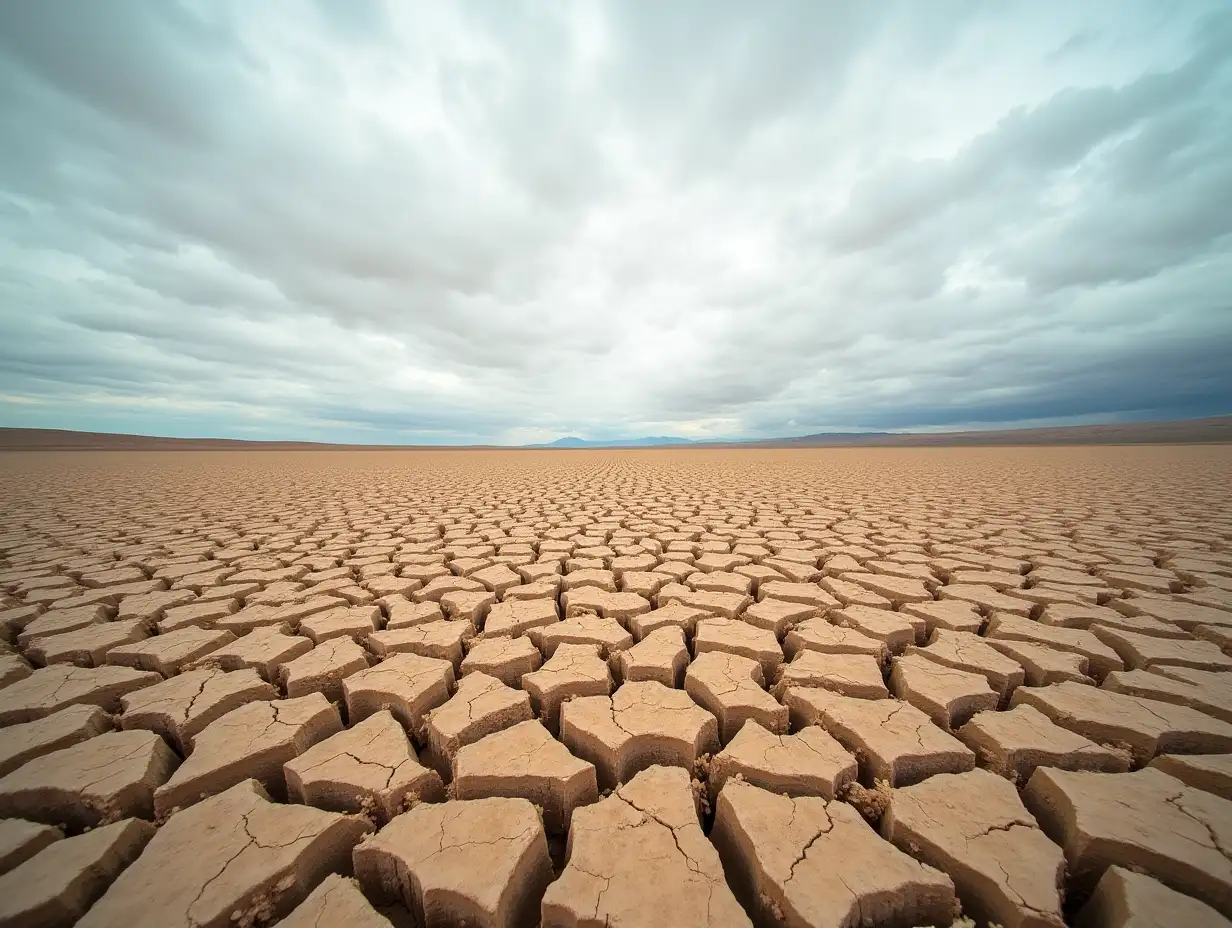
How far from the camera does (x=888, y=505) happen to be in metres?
5.40

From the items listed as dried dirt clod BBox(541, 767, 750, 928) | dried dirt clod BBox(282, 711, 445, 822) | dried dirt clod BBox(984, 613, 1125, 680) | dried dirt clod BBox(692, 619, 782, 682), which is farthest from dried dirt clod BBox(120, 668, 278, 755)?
dried dirt clod BBox(984, 613, 1125, 680)

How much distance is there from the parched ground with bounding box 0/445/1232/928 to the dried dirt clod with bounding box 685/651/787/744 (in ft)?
0.04

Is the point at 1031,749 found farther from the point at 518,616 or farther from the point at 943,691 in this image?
the point at 518,616

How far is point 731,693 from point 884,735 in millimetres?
485

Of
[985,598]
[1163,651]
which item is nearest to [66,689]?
[985,598]

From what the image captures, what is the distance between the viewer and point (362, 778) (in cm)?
123

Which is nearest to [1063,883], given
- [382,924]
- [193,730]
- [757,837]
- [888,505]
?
[757,837]

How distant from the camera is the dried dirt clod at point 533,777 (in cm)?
121

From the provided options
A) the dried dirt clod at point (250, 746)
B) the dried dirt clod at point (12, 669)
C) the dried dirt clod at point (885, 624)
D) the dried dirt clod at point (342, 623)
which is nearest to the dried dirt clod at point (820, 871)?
the dried dirt clod at point (885, 624)

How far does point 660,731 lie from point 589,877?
496mm

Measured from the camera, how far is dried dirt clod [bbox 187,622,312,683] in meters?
1.81

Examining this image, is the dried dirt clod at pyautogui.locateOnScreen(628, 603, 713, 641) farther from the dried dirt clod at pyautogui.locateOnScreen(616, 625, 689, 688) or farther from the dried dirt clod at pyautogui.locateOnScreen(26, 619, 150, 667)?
the dried dirt clod at pyautogui.locateOnScreen(26, 619, 150, 667)

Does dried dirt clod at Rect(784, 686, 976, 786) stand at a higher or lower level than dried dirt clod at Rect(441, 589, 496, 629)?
lower

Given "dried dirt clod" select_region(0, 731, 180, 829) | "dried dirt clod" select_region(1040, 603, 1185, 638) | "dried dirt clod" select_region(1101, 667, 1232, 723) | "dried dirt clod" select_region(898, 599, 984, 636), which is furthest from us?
"dried dirt clod" select_region(898, 599, 984, 636)
